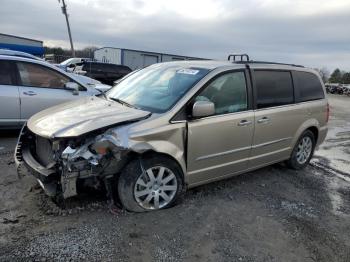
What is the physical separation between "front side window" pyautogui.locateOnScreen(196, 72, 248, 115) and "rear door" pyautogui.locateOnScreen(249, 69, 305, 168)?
0.84 feet

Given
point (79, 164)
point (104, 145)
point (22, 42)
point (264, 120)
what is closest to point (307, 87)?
point (264, 120)

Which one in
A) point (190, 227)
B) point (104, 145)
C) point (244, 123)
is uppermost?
point (244, 123)

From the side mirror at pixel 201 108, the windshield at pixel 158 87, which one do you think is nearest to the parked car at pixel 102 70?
the windshield at pixel 158 87

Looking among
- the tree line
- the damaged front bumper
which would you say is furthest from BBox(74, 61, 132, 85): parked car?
the tree line

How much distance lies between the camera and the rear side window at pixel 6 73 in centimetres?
668

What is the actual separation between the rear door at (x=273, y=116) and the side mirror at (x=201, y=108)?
1.01 meters

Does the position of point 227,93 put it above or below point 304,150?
above

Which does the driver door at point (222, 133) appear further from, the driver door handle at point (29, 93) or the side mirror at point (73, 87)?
the driver door handle at point (29, 93)

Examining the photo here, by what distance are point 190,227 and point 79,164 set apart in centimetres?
130

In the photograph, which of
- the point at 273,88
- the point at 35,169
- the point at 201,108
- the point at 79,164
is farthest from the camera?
the point at 273,88

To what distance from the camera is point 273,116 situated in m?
5.04

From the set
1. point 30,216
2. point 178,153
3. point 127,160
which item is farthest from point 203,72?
point 30,216

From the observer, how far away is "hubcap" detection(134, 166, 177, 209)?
382 centimetres

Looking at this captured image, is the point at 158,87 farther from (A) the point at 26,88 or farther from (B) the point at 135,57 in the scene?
(B) the point at 135,57
